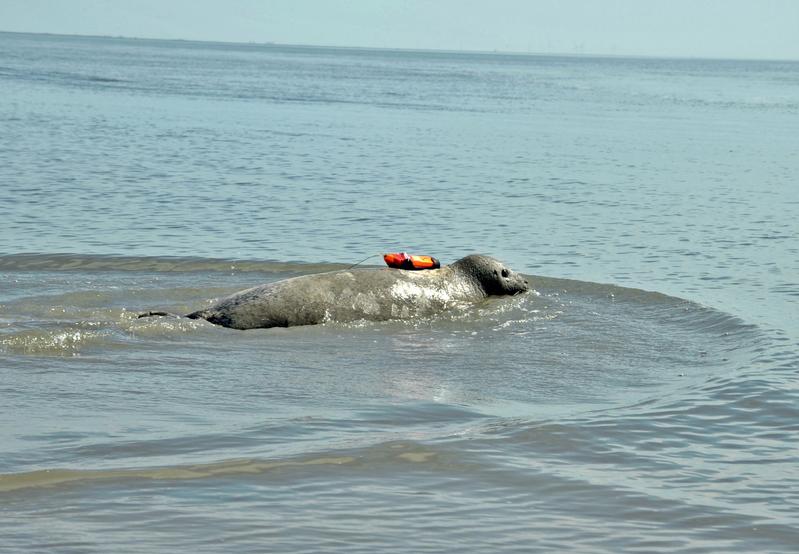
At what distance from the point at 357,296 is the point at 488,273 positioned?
1.76 meters

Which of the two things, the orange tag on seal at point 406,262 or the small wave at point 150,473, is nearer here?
the small wave at point 150,473

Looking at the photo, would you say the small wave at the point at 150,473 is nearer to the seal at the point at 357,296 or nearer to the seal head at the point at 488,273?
the seal at the point at 357,296

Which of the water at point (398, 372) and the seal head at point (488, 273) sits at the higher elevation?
the seal head at point (488, 273)

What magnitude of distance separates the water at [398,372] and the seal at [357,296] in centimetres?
24

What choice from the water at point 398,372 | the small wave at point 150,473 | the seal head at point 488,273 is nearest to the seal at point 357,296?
the seal head at point 488,273

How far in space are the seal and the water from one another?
24 cm

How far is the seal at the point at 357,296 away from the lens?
11.6 meters

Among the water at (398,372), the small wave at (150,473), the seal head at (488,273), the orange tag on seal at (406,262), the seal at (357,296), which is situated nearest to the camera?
the water at (398,372)

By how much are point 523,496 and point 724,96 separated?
2634 inches

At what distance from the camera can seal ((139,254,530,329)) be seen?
38.2ft

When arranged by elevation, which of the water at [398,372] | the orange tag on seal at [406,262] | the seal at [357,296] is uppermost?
the orange tag on seal at [406,262]

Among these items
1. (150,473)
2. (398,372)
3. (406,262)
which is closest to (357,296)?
(406,262)

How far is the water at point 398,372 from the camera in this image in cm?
688

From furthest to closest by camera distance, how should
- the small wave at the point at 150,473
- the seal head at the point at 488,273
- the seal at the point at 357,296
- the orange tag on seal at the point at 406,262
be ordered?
1. the seal head at the point at 488,273
2. the orange tag on seal at the point at 406,262
3. the seal at the point at 357,296
4. the small wave at the point at 150,473
